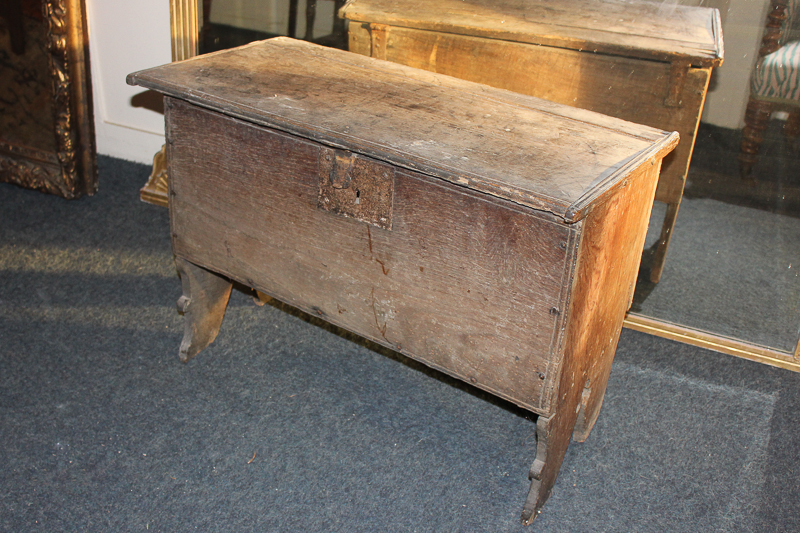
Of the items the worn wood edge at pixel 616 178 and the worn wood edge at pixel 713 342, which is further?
the worn wood edge at pixel 713 342

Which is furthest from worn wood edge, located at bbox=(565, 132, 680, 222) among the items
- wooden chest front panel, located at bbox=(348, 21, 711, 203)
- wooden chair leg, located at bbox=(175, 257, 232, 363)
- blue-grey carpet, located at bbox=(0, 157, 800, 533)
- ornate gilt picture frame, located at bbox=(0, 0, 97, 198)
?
ornate gilt picture frame, located at bbox=(0, 0, 97, 198)

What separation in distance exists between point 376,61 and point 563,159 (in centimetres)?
73

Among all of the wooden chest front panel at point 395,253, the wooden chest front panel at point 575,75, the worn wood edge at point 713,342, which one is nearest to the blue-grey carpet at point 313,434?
the worn wood edge at point 713,342

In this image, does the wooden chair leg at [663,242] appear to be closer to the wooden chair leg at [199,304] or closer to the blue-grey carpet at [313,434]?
the blue-grey carpet at [313,434]

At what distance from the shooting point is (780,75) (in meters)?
1.92

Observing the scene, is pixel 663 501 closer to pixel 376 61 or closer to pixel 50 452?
pixel 376 61

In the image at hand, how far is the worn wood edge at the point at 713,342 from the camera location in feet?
7.32

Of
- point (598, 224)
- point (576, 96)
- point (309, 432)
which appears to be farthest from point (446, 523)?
point (576, 96)

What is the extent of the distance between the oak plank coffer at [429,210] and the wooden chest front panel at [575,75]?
0.75 ft

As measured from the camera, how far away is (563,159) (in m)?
1.47

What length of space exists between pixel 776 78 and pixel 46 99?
240 centimetres

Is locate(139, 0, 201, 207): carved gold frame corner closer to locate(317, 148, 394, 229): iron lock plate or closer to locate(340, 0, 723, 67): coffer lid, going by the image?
locate(340, 0, 723, 67): coffer lid

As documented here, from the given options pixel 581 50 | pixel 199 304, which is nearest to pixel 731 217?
pixel 581 50

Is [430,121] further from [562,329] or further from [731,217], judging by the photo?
[731,217]
